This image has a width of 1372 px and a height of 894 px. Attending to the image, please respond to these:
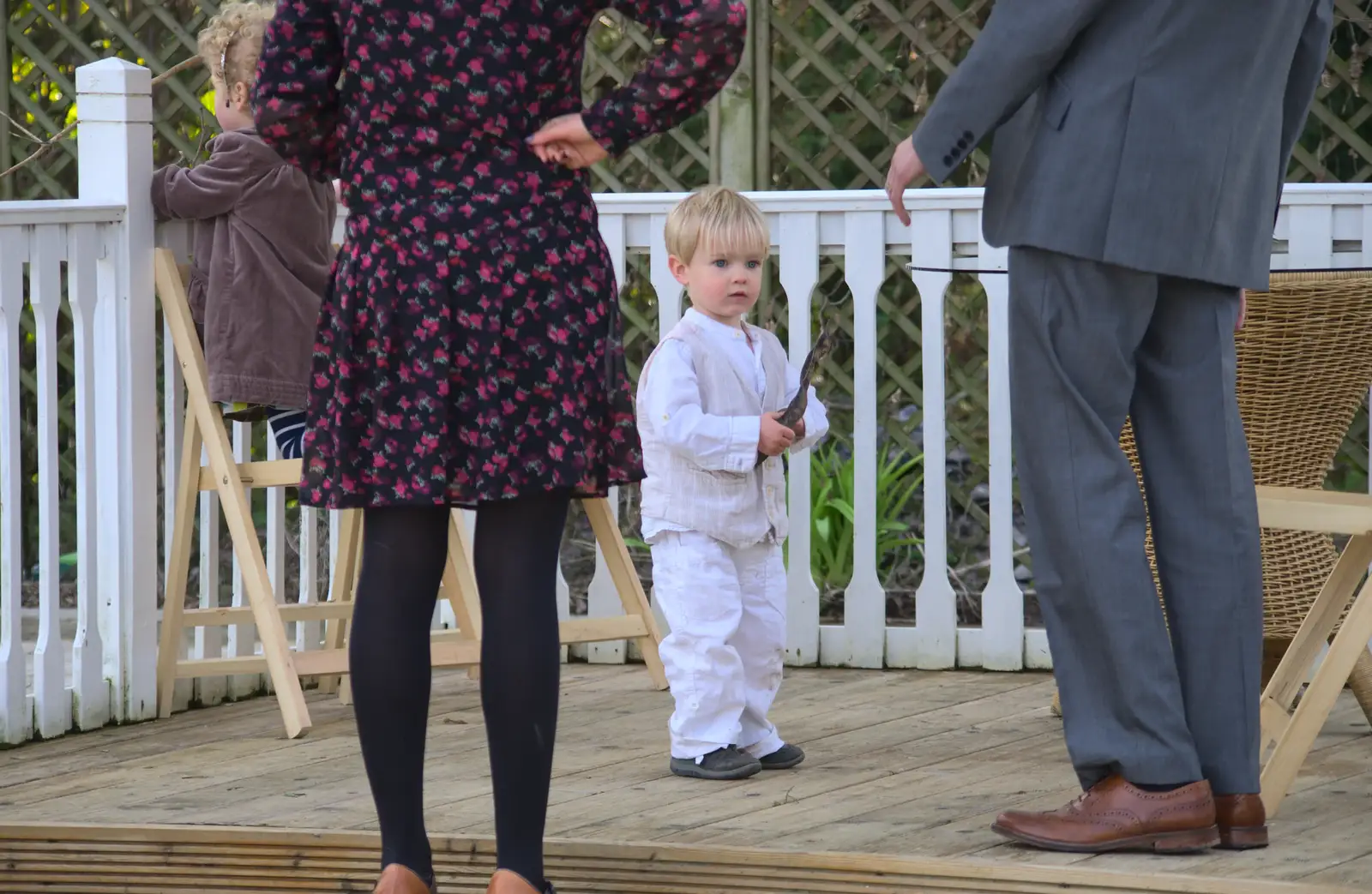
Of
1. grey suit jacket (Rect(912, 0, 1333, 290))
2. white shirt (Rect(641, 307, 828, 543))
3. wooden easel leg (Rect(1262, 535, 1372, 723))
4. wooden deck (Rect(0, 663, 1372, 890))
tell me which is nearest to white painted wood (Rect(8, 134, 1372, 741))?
wooden deck (Rect(0, 663, 1372, 890))

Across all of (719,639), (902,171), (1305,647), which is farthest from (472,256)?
(1305,647)

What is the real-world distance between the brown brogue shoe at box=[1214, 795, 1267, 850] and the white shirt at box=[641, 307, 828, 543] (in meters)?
0.93

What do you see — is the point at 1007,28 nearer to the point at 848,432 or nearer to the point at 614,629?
the point at 614,629

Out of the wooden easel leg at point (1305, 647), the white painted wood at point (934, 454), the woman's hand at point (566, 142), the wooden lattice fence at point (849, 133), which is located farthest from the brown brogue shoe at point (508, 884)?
the wooden lattice fence at point (849, 133)

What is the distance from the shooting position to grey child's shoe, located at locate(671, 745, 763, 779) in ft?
9.95

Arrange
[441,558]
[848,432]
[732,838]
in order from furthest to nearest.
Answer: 1. [848,432]
2. [732,838]
3. [441,558]

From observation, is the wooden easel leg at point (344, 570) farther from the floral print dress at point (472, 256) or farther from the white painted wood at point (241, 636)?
the floral print dress at point (472, 256)

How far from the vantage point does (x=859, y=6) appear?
5148mm

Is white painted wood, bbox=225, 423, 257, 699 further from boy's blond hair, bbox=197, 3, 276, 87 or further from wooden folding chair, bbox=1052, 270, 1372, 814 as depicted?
wooden folding chair, bbox=1052, 270, 1372, 814

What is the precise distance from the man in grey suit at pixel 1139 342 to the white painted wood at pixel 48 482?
5.83ft

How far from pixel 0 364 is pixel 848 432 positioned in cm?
266

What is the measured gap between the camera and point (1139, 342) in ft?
7.97

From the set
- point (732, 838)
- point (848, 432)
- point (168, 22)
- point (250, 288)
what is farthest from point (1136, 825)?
point (168, 22)

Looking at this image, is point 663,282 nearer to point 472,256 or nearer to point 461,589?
point 461,589
